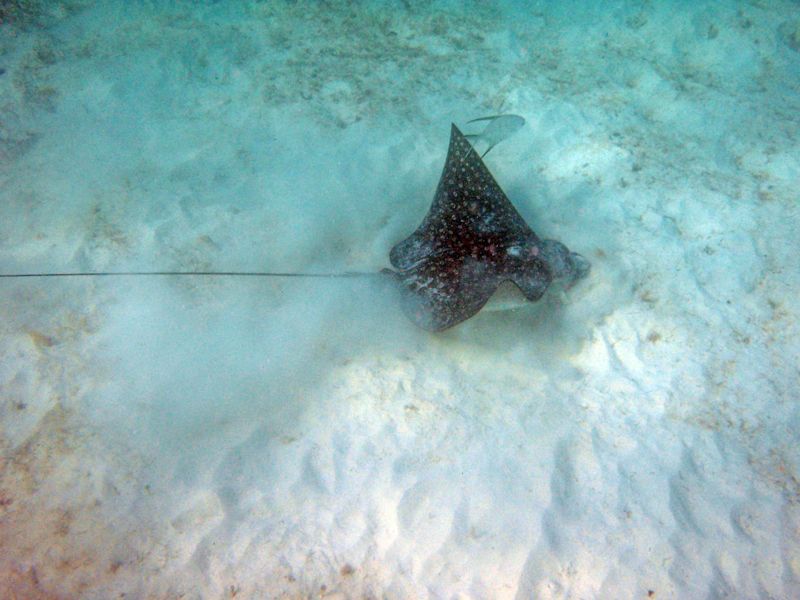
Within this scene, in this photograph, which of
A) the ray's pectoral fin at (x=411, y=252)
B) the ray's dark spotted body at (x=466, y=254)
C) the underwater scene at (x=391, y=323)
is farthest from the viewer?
the ray's pectoral fin at (x=411, y=252)

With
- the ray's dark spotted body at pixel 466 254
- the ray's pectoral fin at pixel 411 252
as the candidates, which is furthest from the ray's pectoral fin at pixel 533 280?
the ray's pectoral fin at pixel 411 252

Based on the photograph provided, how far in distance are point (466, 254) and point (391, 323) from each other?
3.22 ft

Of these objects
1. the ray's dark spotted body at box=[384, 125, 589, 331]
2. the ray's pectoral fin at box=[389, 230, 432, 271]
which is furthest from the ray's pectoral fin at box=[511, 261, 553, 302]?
the ray's pectoral fin at box=[389, 230, 432, 271]

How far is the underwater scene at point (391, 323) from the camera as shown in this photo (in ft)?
8.66

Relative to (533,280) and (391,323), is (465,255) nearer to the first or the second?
(533,280)

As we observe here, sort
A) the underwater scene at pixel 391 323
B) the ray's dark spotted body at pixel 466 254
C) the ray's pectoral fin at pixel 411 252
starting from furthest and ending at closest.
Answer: the ray's pectoral fin at pixel 411 252
the ray's dark spotted body at pixel 466 254
the underwater scene at pixel 391 323

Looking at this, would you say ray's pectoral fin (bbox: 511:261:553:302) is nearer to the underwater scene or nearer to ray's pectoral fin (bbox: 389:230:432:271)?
the underwater scene

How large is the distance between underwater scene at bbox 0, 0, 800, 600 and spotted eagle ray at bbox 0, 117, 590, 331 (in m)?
0.03

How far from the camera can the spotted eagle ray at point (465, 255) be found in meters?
3.35

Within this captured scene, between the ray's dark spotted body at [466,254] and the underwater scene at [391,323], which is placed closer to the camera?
the underwater scene at [391,323]

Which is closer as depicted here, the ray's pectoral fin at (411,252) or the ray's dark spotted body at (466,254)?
the ray's dark spotted body at (466,254)

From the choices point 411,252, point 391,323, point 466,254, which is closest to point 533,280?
point 466,254

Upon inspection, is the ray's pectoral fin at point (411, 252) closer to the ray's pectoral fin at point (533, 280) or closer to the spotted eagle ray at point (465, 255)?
the spotted eagle ray at point (465, 255)

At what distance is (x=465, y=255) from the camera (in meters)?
→ 3.44
